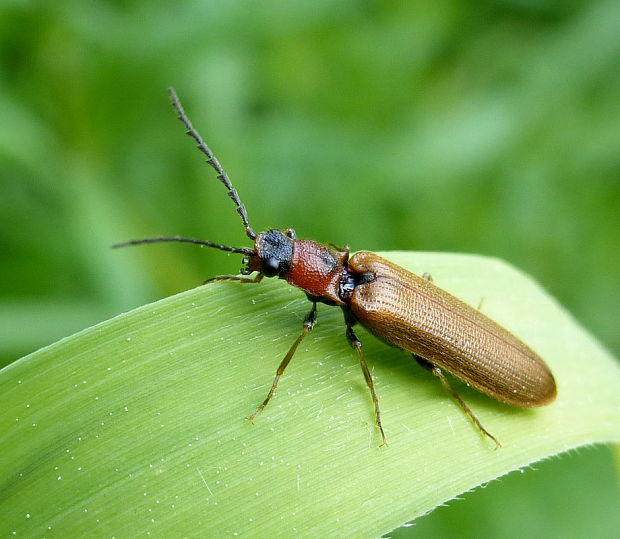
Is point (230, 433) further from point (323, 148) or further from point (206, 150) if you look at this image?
point (323, 148)

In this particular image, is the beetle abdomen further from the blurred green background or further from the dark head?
the blurred green background

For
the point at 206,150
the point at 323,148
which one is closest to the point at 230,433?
the point at 206,150

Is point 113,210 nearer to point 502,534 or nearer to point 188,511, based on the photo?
point 188,511

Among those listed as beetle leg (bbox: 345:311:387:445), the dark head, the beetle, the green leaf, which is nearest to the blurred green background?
the dark head

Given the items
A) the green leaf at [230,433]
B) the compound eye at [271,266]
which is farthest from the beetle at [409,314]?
the green leaf at [230,433]

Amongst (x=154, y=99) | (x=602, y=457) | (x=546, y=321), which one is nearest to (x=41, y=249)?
(x=154, y=99)

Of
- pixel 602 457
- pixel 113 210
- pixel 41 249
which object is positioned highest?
pixel 113 210
